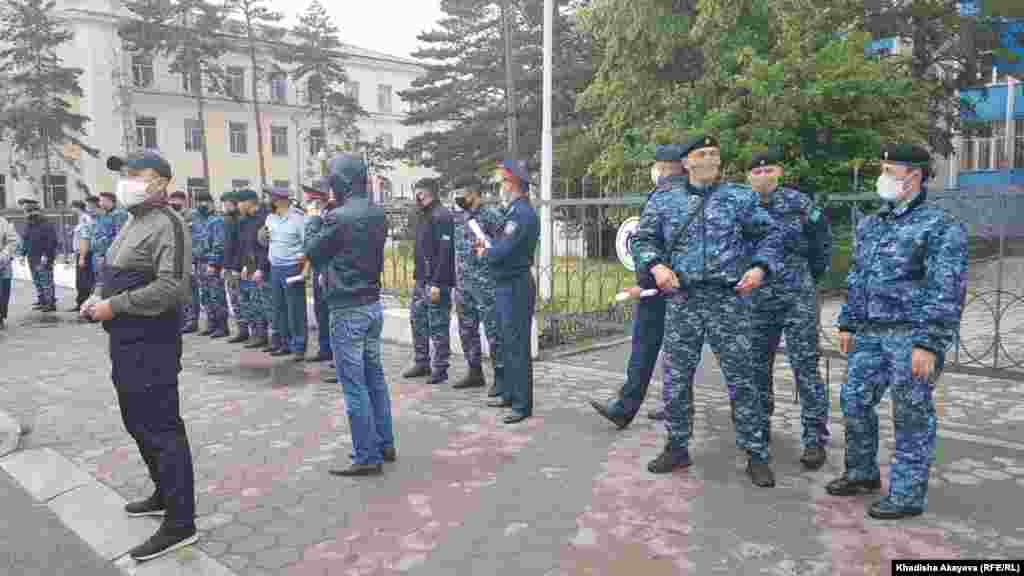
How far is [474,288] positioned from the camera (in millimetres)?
7125

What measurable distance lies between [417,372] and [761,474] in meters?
3.97

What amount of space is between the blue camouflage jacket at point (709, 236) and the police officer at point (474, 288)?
1.96 meters

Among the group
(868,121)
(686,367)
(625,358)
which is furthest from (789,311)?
(868,121)

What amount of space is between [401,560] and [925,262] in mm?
2898

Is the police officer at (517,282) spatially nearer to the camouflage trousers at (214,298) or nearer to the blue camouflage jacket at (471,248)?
the blue camouflage jacket at (471,248)

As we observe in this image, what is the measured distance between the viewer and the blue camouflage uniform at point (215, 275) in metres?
9.48

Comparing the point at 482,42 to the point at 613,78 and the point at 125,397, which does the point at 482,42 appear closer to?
the point at 613,78

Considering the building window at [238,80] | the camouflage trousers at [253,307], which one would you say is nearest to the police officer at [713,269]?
the camouflage trousers at [253,307]

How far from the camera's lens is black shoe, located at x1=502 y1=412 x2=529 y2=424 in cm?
588

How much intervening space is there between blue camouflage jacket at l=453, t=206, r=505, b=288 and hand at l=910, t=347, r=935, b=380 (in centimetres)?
327

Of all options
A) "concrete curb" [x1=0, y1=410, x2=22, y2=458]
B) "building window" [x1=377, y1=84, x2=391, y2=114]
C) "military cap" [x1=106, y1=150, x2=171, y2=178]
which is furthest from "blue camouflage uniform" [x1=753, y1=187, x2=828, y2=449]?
"building window" [x1=377, y1=84, x2=391, y2=114]

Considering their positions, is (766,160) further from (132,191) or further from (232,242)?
(232,242)

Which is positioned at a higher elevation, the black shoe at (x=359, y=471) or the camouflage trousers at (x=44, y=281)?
the camouflage trousers at (x=44, y=281)

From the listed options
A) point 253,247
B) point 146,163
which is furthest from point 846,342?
point 253,247
